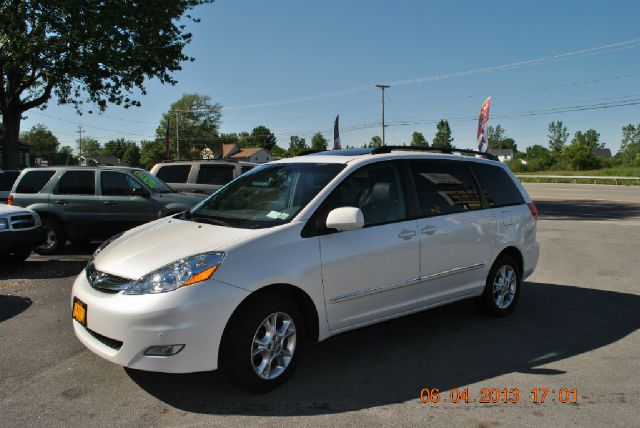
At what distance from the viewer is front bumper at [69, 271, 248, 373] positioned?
3266 mm

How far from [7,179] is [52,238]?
4807 millimetres

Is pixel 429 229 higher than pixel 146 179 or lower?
lower

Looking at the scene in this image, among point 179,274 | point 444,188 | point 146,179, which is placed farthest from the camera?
point 146,179

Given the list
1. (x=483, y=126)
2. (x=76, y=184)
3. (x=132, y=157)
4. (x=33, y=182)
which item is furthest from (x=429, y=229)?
(x=132, y=157)

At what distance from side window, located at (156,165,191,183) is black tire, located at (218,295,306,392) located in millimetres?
9201

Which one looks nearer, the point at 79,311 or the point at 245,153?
the point at 79,311

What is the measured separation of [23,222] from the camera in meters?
7.91

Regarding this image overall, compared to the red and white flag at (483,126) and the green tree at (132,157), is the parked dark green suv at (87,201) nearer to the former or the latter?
the red and white flag at (483,126)

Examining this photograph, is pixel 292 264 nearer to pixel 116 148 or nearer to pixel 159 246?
pixel 159 246

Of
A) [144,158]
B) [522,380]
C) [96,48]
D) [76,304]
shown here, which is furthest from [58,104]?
[144,158]

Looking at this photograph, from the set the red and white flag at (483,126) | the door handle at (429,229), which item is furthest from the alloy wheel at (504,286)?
the red and white flag at (483,126)

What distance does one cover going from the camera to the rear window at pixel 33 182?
9656 mm

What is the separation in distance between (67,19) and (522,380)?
21.1 meters

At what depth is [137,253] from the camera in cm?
375
